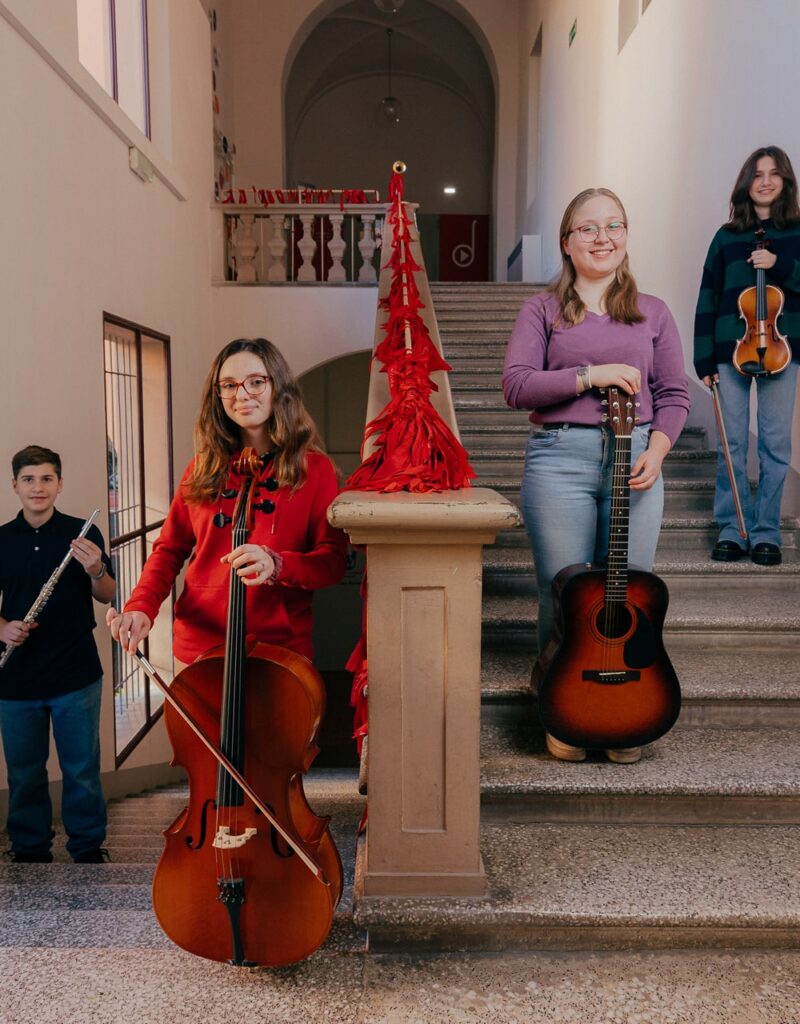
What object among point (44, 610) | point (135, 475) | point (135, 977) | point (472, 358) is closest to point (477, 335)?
point (472, 358)

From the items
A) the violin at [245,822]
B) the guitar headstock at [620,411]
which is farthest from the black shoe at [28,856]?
the guitar headstock at [620,411]

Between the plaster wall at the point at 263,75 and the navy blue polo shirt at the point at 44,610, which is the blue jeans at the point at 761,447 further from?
the plaster wall at the point at 263,75

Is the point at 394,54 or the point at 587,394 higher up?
the point at 394,54

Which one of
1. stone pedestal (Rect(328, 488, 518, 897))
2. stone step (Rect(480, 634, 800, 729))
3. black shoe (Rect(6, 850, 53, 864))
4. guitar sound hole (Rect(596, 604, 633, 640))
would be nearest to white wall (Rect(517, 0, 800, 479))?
stone step (Rect(480, 634, 800, 729))

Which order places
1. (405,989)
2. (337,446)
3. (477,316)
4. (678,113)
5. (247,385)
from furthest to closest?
(337,446) < (477,316) < (678,113) < (247,385) < (405,989)

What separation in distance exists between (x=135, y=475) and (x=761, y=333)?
13.1 feet

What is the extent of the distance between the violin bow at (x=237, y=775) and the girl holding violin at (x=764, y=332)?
2.20 metres

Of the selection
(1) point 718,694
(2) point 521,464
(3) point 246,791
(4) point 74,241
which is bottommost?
(1) point 718,694

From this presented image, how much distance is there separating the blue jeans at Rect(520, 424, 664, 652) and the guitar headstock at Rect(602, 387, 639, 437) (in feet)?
0.20

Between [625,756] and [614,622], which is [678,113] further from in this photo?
[625,756]

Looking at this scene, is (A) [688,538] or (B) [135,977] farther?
(A) [688,538]

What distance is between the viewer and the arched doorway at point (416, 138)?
556 inches

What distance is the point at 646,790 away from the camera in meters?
2.09

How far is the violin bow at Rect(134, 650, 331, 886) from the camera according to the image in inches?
59.7
